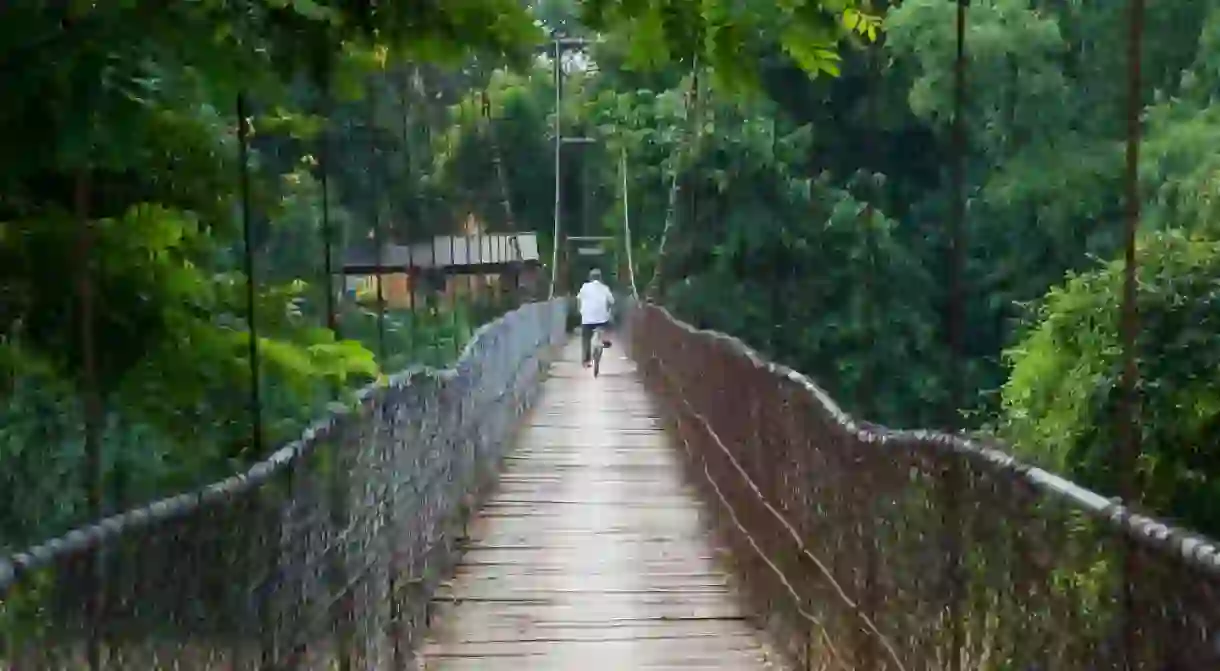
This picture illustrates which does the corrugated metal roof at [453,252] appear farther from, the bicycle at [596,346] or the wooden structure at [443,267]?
the bicycle at [596,346]

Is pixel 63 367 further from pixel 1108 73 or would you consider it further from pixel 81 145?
pixel 1108 73

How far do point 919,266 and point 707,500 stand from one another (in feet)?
19.2

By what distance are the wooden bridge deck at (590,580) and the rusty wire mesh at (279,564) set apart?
5.7 inches

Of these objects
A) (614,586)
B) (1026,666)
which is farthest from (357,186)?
(1026,666)

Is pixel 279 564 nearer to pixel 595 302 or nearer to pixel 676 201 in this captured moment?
pixel 595 302

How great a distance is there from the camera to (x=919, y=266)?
11016mm

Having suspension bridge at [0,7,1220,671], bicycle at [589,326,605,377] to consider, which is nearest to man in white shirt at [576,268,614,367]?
bicycle at [589,326,605,377]

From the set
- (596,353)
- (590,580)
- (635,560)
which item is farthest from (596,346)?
(590,580)

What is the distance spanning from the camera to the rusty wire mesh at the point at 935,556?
4.32ft

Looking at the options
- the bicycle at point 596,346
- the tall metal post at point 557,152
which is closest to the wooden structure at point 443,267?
the tall metal post at point 557,152

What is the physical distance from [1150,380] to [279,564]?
3.86 m

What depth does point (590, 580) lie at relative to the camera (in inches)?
181

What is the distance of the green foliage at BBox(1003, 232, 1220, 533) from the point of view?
4.82 m

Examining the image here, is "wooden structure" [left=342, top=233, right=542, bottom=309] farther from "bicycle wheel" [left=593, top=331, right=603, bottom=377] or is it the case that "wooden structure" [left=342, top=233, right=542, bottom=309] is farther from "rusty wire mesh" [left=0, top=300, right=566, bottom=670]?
"bicycle wheel" [left=593, top=331, right=603, bottom=377]
